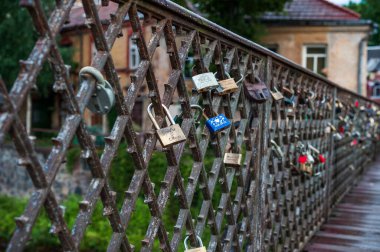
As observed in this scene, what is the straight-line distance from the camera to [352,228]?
4402 mm

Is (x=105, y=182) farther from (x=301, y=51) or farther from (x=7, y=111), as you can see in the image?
(x=301, y=51)

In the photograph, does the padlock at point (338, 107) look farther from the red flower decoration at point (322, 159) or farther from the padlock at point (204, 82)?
the padlock at point (204, 82)

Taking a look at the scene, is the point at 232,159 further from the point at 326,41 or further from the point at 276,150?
the point at 326,41

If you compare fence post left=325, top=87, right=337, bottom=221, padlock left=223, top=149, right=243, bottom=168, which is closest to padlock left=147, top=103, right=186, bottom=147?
padlock left=223, top=149, right=243, bottom=168

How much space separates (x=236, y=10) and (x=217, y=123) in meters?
16.8

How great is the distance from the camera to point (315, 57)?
821 inches

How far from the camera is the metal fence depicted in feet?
4.09

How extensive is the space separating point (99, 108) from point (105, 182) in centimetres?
21

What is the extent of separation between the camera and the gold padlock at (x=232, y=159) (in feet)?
7.96

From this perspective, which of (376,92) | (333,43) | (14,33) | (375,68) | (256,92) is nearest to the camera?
(256,92)

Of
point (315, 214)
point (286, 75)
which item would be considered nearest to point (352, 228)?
point (315, 214)

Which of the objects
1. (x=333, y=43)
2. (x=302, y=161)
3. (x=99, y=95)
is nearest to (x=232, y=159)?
(x=99, y=95)

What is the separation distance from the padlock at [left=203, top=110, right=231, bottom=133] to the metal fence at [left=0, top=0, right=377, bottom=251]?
44 millimetres

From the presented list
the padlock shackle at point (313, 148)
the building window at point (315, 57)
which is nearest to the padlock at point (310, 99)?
the padlock shackle at point (313, 148)
